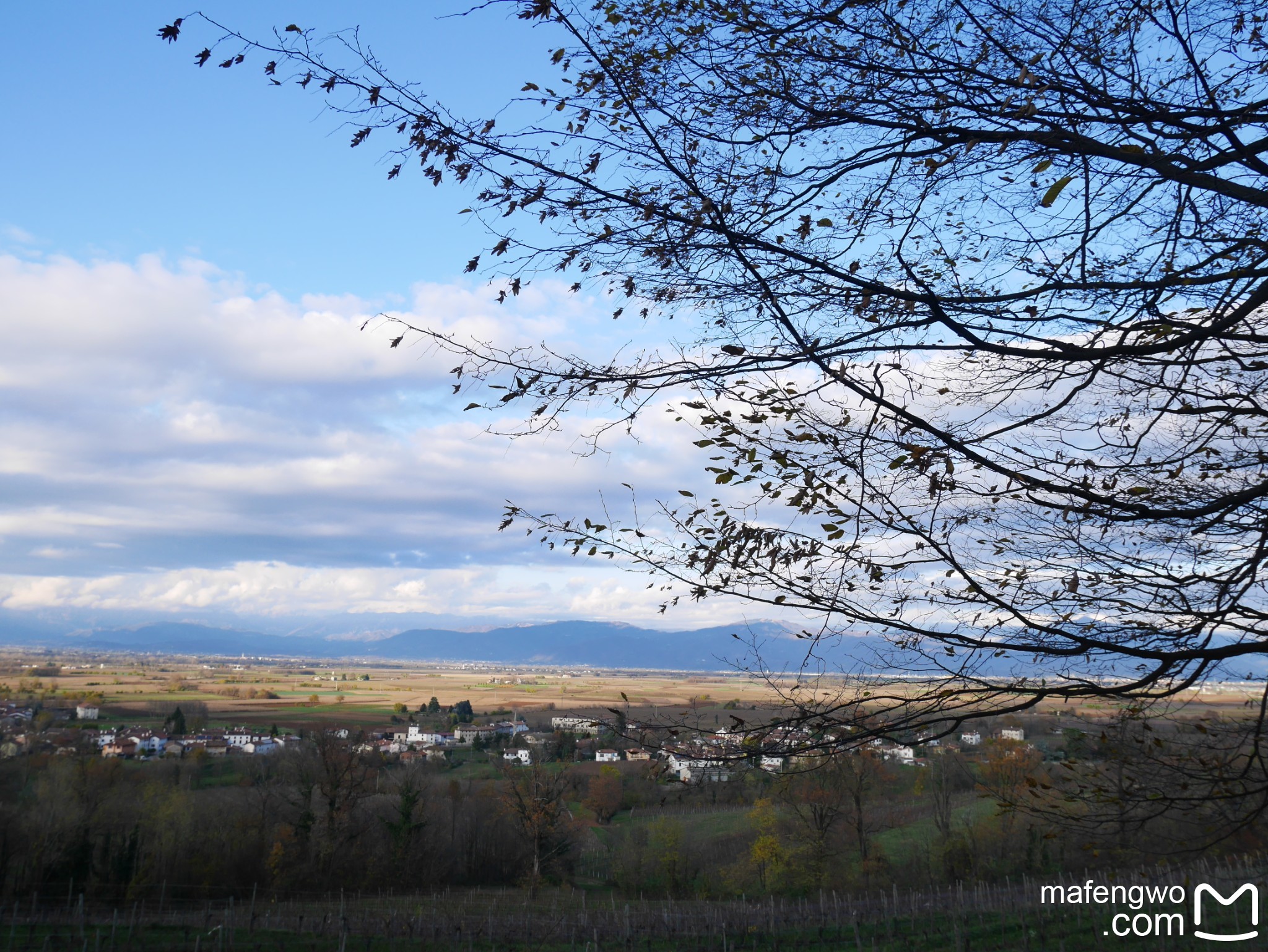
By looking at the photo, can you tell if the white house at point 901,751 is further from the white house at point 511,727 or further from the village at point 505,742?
the white house at point 511,727

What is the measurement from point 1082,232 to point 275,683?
121539 millimetres

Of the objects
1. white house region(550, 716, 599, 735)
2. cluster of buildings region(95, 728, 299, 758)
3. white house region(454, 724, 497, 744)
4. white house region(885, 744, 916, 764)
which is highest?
white house region(550, 716, 599, 735)

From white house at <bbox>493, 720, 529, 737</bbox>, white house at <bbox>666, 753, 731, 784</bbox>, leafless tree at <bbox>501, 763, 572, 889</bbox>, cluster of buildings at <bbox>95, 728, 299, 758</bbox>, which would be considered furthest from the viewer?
white house at <bbox>493, 720, 529, 737</bbox>

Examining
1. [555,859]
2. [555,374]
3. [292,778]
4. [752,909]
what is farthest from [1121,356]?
[292,778]

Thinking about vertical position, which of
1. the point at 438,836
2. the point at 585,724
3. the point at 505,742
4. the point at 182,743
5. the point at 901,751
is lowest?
the point at 438,836

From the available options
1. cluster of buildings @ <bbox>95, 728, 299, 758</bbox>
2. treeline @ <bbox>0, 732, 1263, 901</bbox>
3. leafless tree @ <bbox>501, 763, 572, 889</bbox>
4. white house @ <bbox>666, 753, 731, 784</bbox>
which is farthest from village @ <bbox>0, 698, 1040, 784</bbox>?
treeline @ <bbox>0, 732, 1263, 901</bbox>

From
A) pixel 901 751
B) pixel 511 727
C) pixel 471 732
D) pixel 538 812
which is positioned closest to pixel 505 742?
pixel 511 727

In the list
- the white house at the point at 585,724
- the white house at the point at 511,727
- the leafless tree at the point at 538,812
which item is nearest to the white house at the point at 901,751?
the white house at the point at 585,724

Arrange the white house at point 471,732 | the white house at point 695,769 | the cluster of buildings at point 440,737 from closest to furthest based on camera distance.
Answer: the white house at point 695,769 < the cluster of buildings at point 440,737 < the white house at point 471,732

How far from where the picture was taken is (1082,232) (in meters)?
3.69

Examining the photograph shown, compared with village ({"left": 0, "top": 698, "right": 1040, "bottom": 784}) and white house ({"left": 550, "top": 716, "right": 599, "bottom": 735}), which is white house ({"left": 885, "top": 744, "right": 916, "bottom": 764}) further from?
white house ({"left": 550, "top": 716, "right": 599, "bottom": 735})

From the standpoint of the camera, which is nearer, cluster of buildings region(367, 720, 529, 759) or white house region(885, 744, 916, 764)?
white house region(885, 744, 916, 764)

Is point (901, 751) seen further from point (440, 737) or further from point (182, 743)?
point (440, 737)

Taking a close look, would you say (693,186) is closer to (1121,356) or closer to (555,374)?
(555,374)
